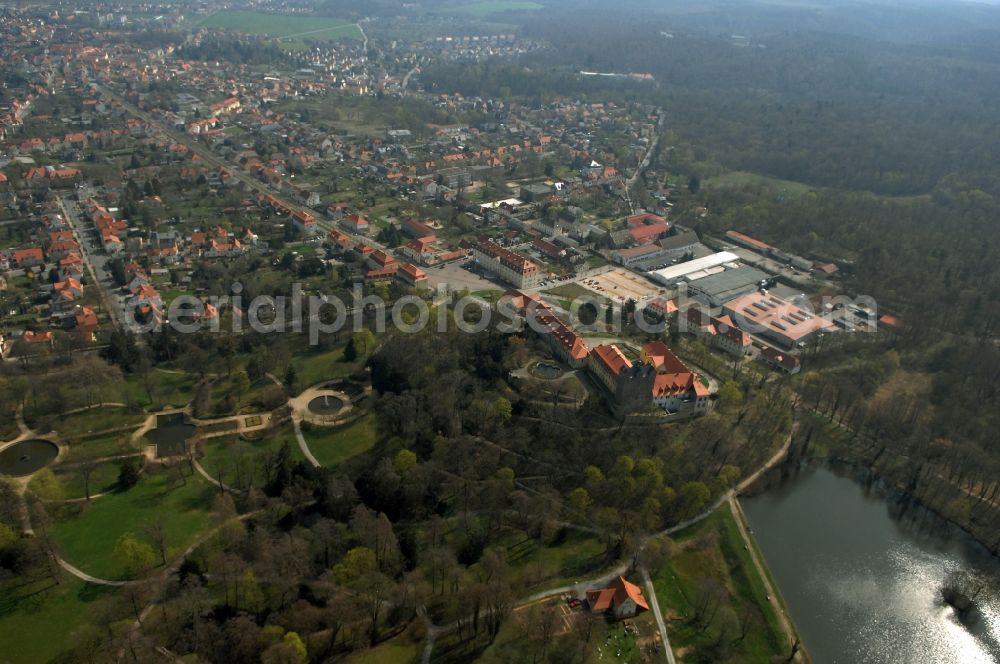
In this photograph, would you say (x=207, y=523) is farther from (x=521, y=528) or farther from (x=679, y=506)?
(x=679, y=506)

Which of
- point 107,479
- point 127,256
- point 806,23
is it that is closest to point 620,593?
point 107,479

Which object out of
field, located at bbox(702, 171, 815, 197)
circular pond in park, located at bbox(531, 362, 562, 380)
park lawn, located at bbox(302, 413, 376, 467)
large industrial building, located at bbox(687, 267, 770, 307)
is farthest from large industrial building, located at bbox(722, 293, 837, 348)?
field, located at bbox(702, 171, 815, 197)

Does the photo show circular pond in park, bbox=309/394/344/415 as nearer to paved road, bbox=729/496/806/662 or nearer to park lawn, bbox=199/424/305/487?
park lawn, bbox=199/424/305/487

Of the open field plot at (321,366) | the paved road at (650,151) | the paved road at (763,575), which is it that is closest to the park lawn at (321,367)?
the open field plot at (321,366)

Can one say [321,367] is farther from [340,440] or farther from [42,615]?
[42,615]

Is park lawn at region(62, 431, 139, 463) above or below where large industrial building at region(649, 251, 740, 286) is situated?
below

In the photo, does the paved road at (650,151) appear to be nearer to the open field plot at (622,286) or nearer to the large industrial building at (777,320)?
the open field plot at (622,286)
